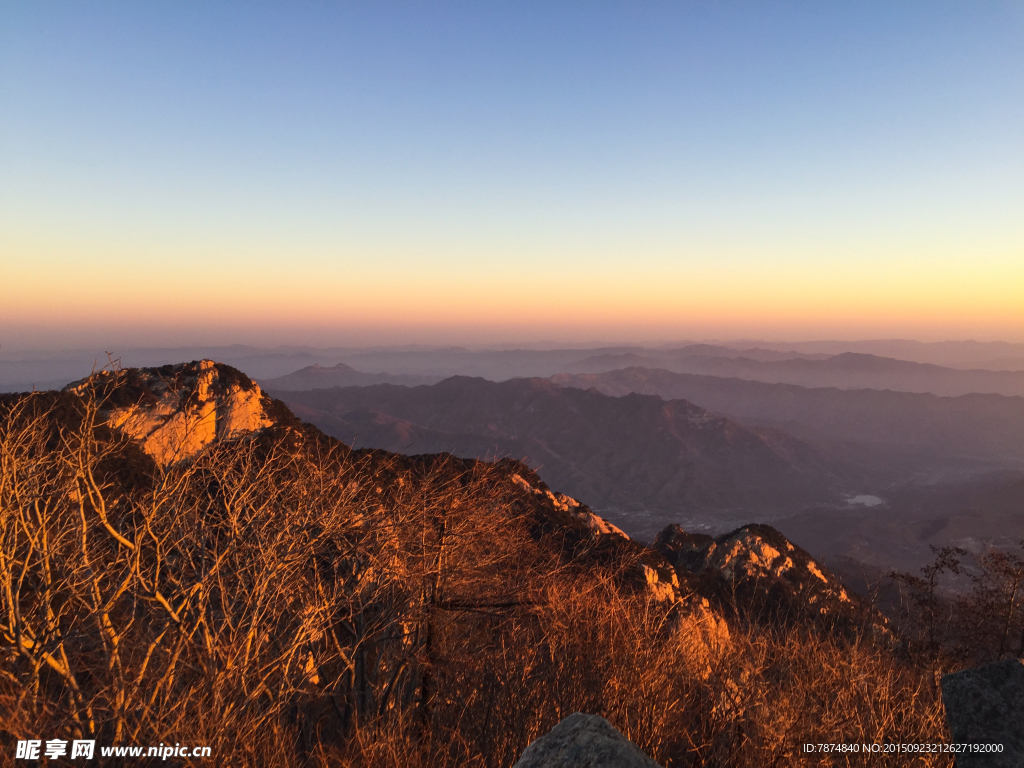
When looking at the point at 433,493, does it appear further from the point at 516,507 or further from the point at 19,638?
the point at 516,507

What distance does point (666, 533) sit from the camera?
191 ft

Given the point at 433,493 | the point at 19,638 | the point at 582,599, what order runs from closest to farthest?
1. the point at 19,638
2. the point at 433,493
3. the point at 582,599

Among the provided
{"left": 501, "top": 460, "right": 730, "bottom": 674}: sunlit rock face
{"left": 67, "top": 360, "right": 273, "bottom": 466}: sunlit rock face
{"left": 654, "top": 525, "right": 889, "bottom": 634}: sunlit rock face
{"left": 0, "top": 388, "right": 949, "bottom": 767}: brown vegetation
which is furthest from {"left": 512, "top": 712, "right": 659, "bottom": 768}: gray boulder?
{"left": 654, "top": 525, "right": 889, "bottom": 634}: sunlit rock face

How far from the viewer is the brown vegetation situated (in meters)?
8.67

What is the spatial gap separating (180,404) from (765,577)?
51640mm

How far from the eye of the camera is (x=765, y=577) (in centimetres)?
4634

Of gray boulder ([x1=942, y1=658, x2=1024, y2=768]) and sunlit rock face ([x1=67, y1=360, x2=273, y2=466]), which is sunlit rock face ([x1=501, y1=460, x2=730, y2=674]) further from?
sunlit rock face ([x1=67, y1=360, x2=273, y2=466])

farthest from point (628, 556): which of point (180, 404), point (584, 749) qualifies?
point (180, 404)

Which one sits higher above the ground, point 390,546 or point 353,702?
point 390,546

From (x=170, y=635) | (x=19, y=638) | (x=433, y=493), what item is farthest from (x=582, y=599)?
(x=19, y=638)

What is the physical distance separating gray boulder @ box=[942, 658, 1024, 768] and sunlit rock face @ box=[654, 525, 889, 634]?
1544 inches

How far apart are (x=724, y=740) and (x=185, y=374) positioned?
41615 millimetres

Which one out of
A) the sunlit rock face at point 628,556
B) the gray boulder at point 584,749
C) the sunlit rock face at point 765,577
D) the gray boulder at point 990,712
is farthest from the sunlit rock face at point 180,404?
the sunlit rock face at point 765,577

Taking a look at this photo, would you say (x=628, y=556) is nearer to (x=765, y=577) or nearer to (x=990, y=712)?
(x=765, y=577)
